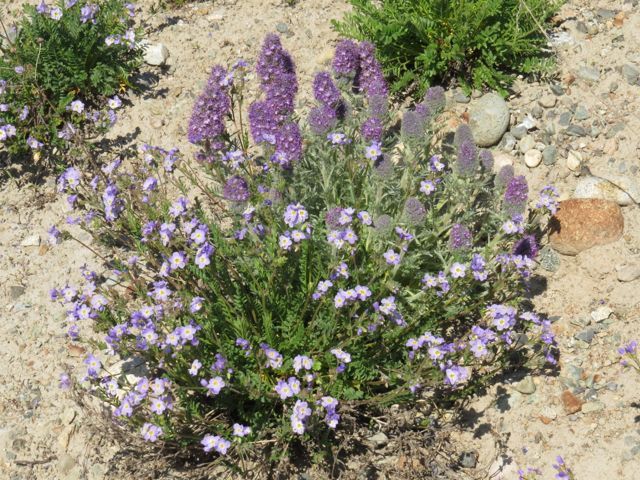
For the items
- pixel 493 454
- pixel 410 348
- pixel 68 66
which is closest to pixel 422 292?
pixel 410 348

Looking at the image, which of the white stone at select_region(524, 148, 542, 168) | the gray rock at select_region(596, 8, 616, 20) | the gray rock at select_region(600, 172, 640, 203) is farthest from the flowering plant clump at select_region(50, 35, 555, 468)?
the gray rock at select_region(596, 8, 616, 20)

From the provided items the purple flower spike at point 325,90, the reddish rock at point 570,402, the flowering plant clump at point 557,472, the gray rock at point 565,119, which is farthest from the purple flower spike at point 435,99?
the flowering plant clump at point 557,472

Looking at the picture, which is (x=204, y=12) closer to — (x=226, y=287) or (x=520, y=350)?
(x=226, y=287)

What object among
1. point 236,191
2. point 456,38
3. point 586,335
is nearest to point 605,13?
point 456,38

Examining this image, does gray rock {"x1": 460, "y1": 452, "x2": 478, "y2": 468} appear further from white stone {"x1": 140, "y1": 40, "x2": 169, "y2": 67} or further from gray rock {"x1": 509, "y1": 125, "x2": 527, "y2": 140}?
white stone {"x1": 140, "y1": 40, "x2": 169, "y2": 67}

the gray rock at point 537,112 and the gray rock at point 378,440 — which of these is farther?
the gray rock at point 537,112

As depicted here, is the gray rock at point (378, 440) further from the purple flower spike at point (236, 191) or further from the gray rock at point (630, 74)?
the gray rock at point (630, 74)

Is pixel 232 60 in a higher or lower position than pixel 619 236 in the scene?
higher
